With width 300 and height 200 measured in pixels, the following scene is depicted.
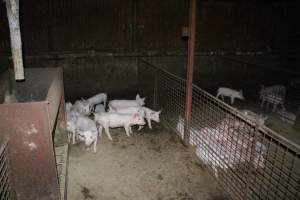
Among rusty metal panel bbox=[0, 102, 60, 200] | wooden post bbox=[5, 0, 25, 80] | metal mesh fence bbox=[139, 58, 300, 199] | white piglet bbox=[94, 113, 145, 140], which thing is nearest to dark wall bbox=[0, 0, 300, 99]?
metal mesh fence bbox=[139, 58, 300, 199]

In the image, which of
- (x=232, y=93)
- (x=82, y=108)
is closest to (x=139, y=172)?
(x=82, y=108)

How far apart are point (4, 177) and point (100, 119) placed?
253 centimetres

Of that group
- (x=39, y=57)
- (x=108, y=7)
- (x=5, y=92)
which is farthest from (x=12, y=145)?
(x=108, y=7)

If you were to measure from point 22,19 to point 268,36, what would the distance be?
7.34m

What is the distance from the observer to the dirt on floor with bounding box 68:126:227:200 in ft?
12.1

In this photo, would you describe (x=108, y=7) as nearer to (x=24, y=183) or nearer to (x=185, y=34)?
(x=185, y=34)

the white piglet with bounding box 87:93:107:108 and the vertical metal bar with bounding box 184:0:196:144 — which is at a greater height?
Result: the vertical metal bar with bounding box 184:0:196:144

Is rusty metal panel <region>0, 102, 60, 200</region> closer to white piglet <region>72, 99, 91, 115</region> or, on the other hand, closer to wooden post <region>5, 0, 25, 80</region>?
wooden post <region>5, 0, 25, 80</region>

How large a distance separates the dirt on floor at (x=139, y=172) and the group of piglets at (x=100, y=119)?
265mm

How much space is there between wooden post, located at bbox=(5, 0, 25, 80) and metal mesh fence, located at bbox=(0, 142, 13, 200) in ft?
3.06

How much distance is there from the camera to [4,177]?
263 cm

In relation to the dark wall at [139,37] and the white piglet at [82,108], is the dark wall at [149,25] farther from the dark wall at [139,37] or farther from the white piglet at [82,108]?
the white piglet at [82,108]

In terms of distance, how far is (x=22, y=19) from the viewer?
698cm

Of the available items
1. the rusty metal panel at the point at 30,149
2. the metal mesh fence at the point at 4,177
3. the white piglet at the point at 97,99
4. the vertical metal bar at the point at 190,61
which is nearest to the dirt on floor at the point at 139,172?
the vertical metal bar at the point at 190,61
